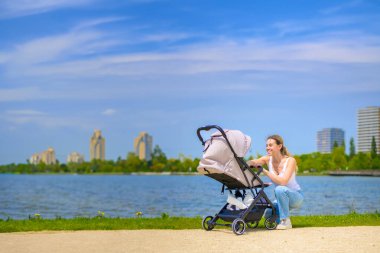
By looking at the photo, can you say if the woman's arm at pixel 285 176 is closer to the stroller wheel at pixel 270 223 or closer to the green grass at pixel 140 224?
the stroller wheel at pixel 270 223

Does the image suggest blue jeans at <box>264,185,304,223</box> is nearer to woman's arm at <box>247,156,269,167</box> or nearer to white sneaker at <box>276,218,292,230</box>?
white sneaker at <box>276,218,292,230</box>

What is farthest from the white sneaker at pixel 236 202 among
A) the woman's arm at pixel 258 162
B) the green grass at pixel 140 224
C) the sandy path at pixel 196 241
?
the green grass at pixel 140 224

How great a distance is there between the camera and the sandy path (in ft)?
30.5

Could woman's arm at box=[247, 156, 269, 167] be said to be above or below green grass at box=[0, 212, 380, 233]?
above

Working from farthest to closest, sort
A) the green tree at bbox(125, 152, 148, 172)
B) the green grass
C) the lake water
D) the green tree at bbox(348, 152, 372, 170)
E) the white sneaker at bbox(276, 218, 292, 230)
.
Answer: the green tree at bbox(125, 152, 148, 172), the green tree at bbox(348, 152, 372, 170), the lake water, the green grass, the white sneaker at bbox(276, 218, 292, 230)

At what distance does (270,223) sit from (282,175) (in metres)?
0.88

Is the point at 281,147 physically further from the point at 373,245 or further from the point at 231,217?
the point at 373,245

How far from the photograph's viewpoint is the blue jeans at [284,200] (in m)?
11.3

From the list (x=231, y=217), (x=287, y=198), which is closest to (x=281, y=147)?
(x=287, y=198)

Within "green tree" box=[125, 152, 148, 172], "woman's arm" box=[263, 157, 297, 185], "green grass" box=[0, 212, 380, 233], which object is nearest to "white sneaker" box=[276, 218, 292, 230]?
"woman's arm" box=[263, 157, 297, 185]

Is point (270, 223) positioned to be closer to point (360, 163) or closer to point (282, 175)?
point (282, 175)

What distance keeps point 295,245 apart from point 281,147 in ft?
8.12

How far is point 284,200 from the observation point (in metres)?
11.4

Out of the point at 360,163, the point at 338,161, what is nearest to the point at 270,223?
the point at 360,163
